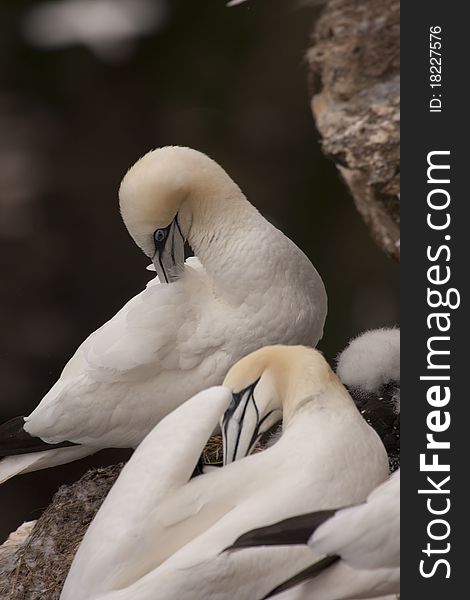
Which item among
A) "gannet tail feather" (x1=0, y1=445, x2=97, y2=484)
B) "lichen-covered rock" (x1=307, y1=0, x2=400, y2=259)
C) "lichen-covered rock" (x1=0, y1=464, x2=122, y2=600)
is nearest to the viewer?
"lichen-covered rock" (x1=0, y1=464, x2=122, y2=600)

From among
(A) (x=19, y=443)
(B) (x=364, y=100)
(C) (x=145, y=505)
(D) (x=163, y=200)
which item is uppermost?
(B) (x=364, y=100)

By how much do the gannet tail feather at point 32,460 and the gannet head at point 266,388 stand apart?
0.57 metres

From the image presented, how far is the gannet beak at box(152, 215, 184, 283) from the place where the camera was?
93.3 inches

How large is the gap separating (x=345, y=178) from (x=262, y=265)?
1110 millimetres

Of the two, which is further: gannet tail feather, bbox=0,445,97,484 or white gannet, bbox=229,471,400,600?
gannet tail feather, bbox=0,445,97,484

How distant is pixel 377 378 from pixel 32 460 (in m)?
0.86

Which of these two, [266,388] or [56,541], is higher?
[266,388]

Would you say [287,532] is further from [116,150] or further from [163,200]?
[116,150]

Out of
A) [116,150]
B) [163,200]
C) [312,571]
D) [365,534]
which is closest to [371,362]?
[163,200]

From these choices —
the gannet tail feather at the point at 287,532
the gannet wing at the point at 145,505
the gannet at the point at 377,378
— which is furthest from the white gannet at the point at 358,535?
the gannet at the point at 377,378

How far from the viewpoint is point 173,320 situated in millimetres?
2314

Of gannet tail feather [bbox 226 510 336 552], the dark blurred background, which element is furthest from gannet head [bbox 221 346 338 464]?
the dark blurred background

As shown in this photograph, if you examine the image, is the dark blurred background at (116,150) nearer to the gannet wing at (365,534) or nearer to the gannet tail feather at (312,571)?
the gannet tail feather at (312,571)

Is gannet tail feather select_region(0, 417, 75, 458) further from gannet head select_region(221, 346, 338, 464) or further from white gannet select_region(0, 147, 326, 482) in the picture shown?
gannet head select_region(221, 346, 338, 464)
